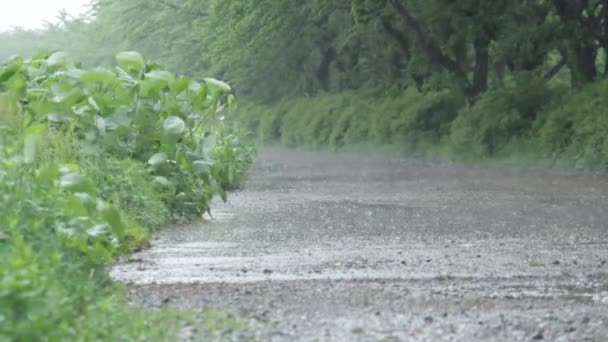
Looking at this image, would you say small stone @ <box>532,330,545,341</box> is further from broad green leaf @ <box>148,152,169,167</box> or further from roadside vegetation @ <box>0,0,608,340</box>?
broad green leaf @ <box>148,152,169,167</box>

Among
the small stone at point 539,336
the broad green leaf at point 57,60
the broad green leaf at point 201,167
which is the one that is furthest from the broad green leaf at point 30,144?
the broad green leaf at point 57,60

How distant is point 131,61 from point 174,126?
1032 millimetres

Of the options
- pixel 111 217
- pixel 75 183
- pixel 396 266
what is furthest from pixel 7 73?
pixel 396 266

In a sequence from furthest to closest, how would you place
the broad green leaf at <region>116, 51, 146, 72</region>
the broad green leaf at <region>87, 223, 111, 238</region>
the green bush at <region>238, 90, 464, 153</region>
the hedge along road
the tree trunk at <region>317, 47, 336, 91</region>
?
the tree trunk at <region>317, 47, 336, 91</region> < the green bush at <region>238, 90, 464, 153</region> < the broad green leaf at <region>116, 51, 146, 72</region> < the broad green leaf at <region>87, 223, 111, 238</region> < the hedge along road

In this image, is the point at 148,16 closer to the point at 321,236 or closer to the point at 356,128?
the point at 356,128

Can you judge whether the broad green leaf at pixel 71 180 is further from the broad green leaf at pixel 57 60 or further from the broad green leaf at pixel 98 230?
the broad green leaf at pixel 57 60

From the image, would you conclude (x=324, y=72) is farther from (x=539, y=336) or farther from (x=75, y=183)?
(x=539, y=336)

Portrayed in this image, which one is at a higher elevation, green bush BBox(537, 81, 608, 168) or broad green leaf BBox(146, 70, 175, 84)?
broad green leaf BBox(146, 70, 175, 84)

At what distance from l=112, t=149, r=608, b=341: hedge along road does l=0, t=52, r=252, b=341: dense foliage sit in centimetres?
44

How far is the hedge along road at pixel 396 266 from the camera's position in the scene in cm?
777

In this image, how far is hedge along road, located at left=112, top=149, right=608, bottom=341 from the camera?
7.77m

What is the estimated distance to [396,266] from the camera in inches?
432

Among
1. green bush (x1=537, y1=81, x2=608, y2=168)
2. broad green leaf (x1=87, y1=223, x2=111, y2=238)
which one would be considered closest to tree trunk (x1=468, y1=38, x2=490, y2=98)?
green bush (x1=537, y1=81, x2=608, y2=168)

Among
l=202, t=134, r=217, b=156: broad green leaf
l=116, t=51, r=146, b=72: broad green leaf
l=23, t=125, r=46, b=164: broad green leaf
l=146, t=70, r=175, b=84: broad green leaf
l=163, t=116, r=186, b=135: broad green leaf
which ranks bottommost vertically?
l=202, t=134, r=217, b=156: broad green leaf
